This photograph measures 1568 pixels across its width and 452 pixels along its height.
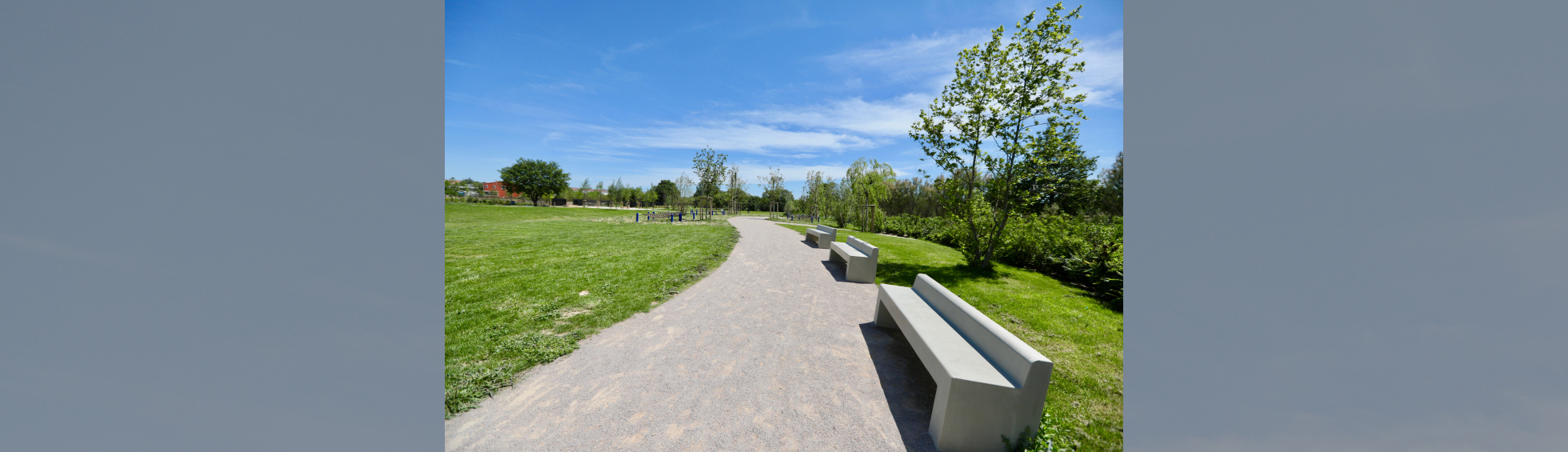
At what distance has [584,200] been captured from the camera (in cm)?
5800

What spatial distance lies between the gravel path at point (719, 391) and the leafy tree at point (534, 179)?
5171cm

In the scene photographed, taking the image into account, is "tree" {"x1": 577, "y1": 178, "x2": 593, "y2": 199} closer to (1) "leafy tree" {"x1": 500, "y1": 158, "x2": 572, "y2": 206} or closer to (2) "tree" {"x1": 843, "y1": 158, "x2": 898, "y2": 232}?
(1) "leafy tree" {"x1": 500, "y1": 158, "x2": 572, "y2": 206}

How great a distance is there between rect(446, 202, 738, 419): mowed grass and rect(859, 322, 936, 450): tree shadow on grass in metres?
2.72

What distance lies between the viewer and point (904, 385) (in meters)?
→ 3.23

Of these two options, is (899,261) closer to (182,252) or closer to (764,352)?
(764,352)

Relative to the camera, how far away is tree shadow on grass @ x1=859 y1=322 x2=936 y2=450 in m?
2.56

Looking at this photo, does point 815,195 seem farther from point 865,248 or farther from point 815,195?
point 865,248

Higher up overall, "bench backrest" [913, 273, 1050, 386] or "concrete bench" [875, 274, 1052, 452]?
"bench backrest" [913, 273, 1050, 386]

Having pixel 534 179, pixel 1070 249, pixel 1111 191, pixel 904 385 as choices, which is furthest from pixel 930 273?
pixel 534 179

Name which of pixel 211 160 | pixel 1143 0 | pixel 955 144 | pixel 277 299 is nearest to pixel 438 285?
pixel 277 299

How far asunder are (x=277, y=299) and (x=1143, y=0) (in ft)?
11.9

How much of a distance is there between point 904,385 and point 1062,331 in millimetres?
2779

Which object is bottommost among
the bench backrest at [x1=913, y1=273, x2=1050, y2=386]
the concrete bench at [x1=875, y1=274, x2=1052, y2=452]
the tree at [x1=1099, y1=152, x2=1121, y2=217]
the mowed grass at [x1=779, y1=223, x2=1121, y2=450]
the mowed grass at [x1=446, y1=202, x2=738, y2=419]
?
the mowed grass at [x1=446, y1=202, x2=738, y2=419]

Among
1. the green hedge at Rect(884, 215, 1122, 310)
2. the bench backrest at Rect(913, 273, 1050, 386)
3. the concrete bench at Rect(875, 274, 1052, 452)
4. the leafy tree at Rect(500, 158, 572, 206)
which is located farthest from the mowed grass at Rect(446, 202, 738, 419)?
the leafy tree at Rect(500, 158, 572, 206)
